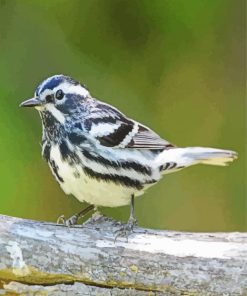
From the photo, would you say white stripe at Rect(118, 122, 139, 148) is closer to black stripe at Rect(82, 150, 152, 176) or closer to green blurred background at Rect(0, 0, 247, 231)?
black stripe at Rect(82, 150, 152, 176)

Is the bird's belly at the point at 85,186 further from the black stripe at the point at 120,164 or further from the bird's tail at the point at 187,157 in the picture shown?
the bird's tail at the point at 187,157

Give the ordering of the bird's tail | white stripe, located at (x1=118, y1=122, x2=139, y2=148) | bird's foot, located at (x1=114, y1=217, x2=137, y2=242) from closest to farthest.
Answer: bird's foot, located at (x1=114, y1=217, x2=137, y2=242), white stripe, located at (x1=118, y1=122, x2=139, y2=148), the bird's tail

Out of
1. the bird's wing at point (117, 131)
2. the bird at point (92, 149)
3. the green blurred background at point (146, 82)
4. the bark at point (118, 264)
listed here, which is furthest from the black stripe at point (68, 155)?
the green blurred background at point (146, 82)

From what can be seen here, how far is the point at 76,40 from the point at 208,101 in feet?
2.59

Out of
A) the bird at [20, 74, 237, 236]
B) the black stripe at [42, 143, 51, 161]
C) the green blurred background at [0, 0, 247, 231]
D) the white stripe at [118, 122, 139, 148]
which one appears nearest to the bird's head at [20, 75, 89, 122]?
the bird at [20, 74, 237, 236]

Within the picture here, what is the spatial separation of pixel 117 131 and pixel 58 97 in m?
0.25

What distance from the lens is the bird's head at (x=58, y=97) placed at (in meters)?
3.87

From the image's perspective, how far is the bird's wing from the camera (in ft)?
12.8

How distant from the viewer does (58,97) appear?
155 inches

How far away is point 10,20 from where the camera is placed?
563 centimetres

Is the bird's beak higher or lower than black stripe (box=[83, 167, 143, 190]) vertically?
higher

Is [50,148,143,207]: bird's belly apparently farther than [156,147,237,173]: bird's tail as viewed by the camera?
No

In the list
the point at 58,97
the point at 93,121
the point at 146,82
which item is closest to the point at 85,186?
the point at 93,121

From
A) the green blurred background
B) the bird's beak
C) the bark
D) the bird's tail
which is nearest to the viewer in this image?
the bark
